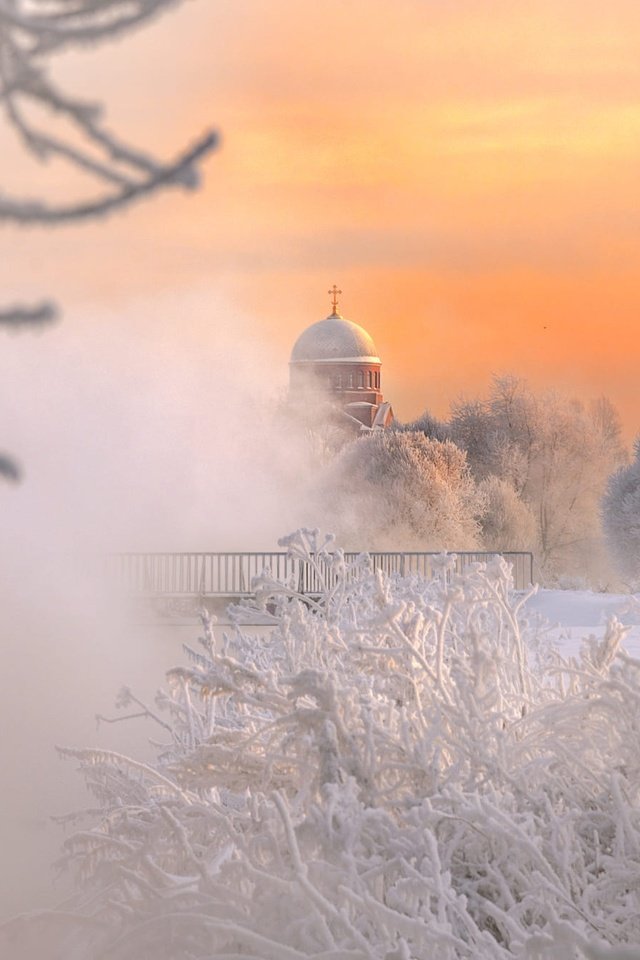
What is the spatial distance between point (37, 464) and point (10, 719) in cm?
2094

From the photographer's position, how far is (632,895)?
3.83 m

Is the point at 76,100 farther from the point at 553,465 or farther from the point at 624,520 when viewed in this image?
the point at 553,465

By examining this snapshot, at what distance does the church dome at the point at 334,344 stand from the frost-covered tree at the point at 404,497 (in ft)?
127

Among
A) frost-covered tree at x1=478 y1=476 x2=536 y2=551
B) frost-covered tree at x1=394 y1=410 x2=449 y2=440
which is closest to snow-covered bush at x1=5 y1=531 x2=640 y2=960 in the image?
frost-covered tree at x1=478 y1=476 x2=536 y2=551

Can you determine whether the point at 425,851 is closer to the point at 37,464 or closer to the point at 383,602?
the point at 383,602

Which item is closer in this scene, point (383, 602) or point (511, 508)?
point (383, 602)

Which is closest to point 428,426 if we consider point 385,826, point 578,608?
point 578,608

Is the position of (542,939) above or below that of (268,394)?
below

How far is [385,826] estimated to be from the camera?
3.94 meters

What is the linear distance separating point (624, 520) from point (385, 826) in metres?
29.3

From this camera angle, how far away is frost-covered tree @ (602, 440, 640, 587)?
32.1m

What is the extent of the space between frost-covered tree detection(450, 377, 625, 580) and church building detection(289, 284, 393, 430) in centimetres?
3408

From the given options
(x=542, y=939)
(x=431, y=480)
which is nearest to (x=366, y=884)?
(x=542, y=939)

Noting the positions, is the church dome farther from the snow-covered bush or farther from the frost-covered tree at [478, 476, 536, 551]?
the snow-covered bush
